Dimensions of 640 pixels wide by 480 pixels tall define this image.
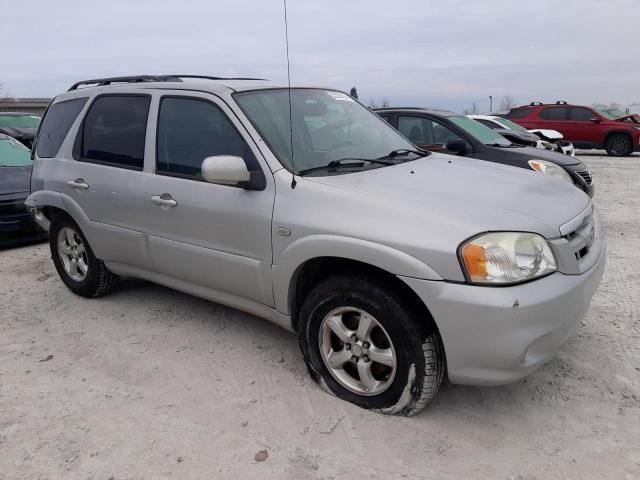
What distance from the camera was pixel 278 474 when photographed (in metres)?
2.44

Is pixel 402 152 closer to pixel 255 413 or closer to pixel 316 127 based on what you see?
pixel 316 127

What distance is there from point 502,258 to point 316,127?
5.31ft

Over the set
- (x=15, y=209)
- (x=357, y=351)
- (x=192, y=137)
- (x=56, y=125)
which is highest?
(x=56, y=125)

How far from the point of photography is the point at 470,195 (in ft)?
9.29

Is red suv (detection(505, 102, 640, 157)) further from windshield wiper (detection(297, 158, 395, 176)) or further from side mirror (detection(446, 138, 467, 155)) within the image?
windshield wiper (detection(297, 158, 395, 176))

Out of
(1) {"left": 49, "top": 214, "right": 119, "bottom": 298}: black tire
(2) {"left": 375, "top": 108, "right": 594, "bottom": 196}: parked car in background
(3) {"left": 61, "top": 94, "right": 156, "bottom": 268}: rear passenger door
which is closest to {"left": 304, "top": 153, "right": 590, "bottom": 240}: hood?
(3) {"left": 61, "top": 94, "right": 156, "bottom": 268}: rear passenger door

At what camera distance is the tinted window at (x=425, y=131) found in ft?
23.4

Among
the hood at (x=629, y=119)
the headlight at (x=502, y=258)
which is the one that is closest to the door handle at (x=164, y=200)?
the headlight at (x=502, y=258)

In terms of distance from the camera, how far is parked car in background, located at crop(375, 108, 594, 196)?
672cm

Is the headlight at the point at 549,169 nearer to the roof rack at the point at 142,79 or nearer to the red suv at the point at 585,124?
the roof rack at the point at 142,79

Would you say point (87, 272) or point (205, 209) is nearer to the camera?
point (205, 209)

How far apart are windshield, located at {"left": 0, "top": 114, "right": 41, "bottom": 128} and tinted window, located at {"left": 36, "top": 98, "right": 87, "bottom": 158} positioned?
1005cm

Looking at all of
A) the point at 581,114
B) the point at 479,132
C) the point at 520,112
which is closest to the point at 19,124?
the point at 479,132

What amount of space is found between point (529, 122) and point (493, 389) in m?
15.2
